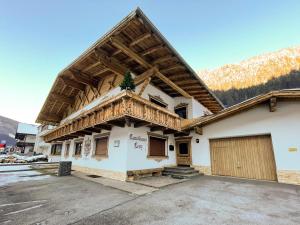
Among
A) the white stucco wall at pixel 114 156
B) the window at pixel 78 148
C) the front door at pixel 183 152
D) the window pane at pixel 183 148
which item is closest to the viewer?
the white stucco wall at pixel 114 156

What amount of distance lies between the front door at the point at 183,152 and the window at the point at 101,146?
5891 millimetres

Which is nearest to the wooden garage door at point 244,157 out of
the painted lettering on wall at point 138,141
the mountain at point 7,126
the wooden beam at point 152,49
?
the painted lettering on wall at point 138,141

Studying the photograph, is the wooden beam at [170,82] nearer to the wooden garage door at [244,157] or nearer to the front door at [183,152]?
the front door at [183,152]

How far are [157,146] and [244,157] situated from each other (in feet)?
18.7

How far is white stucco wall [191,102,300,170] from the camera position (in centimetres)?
837

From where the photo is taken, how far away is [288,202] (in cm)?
529

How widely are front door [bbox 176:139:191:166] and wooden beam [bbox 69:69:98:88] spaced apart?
900 cm

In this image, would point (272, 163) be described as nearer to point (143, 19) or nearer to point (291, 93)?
point (291, 93)

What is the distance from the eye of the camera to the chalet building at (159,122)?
8.29m

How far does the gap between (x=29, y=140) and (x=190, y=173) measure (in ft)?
160

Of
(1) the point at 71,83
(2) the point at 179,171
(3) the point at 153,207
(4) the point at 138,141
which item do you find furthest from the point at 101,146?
(3) the point at 153,207

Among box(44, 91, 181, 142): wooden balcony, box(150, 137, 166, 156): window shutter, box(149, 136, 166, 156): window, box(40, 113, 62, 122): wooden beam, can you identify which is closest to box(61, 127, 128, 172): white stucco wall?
box(44, 91, 181, 142): wooden balcony

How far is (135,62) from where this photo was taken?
10.6m

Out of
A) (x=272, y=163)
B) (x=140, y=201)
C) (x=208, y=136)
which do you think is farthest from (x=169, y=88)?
(x=140, y=201)
